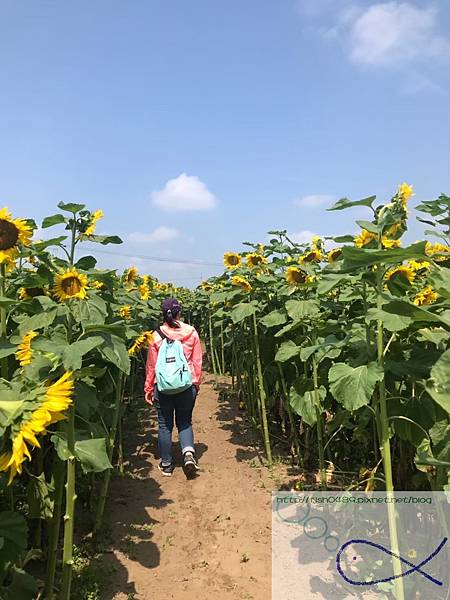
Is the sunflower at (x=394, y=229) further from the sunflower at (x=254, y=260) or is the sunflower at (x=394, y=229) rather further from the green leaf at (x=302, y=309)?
the sunflower at (x=254, y=260)

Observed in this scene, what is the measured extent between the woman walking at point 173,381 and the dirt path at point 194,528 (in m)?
0.26

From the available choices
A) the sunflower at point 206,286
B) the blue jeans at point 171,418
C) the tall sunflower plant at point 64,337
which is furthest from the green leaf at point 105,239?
the sunflower at point 206,286

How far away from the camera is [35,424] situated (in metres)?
1.37

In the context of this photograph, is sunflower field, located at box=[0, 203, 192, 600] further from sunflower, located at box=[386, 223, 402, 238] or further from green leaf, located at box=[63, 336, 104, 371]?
sunflower, located at box=[386, 223, 402, 238]

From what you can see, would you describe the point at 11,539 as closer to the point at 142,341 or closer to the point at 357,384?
the point at 357,384

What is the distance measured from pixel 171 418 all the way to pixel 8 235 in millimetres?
3149

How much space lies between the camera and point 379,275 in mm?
2324

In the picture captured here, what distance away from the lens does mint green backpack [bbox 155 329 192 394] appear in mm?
4922

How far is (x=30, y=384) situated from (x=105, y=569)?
2.26 metres

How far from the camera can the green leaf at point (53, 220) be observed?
262 centimetres

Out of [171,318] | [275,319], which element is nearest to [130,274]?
[171,318]

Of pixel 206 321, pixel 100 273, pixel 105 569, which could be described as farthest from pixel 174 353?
pixel 206 321

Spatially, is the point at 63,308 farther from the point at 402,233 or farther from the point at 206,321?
the point at 206,321
